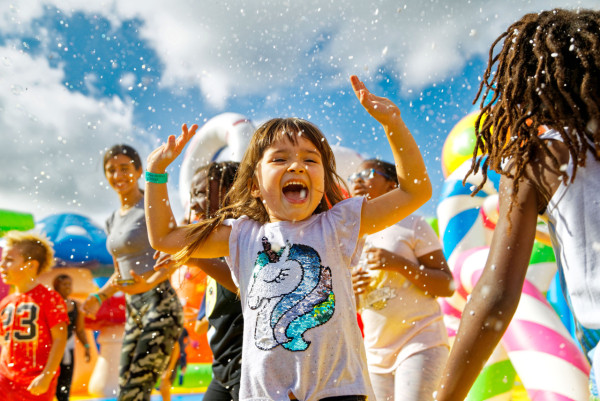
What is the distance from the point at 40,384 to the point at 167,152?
92.8 inches

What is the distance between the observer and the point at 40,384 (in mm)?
3684

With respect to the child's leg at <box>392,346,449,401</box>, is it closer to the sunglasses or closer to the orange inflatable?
the sunglasses

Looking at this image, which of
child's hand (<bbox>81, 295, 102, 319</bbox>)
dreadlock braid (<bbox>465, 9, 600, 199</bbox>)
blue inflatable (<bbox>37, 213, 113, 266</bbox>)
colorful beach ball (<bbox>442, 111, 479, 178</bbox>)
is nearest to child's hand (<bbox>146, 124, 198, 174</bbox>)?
dreadlock braid (<bbox>465, 9, 600, 199</bbox>)

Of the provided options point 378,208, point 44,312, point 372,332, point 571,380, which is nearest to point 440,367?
point 372,332

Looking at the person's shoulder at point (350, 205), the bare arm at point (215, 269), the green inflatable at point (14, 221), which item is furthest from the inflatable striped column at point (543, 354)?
the green inflatable at point (14, 221)

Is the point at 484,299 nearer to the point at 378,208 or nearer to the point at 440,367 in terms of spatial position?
the point at 378,208

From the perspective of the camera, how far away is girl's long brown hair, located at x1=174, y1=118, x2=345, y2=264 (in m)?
2.06

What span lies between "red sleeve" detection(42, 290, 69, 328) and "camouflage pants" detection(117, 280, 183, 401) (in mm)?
778

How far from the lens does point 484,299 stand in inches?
53.4

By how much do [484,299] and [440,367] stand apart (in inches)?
66.9

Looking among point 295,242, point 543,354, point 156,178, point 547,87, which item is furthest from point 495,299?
point 543,354

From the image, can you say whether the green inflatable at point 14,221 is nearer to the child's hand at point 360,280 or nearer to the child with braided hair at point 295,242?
the child's hand at point 360,280

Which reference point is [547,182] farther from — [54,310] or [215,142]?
[215,142]

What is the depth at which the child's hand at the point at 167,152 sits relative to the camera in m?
2.07
